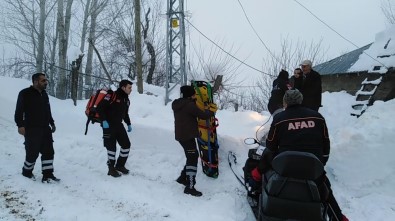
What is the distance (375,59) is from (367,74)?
0.60m

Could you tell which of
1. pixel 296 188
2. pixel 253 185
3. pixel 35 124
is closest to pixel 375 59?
pixel 253 185

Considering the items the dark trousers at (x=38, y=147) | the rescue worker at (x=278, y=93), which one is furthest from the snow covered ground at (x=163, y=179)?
the rescue worker at (x=278, y=93)

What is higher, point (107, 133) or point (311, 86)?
point (311, 86)

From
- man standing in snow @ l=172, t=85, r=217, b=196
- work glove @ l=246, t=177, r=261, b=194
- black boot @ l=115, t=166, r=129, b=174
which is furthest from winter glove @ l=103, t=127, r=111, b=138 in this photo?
work glove @ l=246, t=177, r=261, b=194

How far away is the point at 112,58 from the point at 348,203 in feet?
72.0

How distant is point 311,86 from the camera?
6.59 m

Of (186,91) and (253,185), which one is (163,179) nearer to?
(186,91)

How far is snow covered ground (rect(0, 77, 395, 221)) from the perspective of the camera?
4.88m

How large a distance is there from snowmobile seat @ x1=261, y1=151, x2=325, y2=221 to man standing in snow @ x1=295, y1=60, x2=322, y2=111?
3339 mm

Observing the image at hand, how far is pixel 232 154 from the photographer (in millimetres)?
6797

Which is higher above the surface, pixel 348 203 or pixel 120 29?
pixel 120 29

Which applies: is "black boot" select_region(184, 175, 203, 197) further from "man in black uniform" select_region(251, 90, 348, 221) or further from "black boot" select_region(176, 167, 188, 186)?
"man in black uniform" select_region(251, 90, 348, 221)

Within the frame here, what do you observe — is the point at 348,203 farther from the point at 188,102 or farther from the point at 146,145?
the point at 146,145

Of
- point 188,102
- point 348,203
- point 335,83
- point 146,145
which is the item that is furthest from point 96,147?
point 335,83
